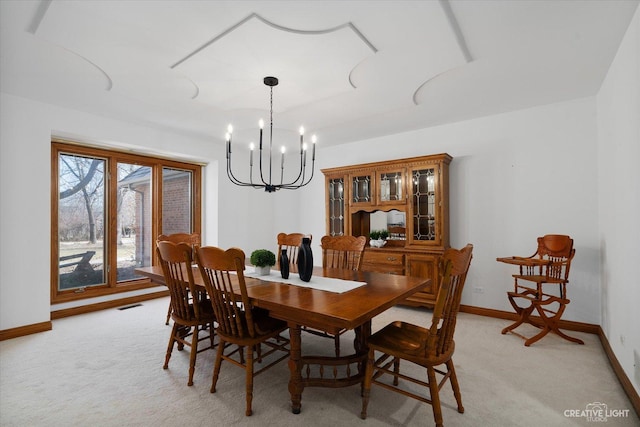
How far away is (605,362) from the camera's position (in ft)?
8.55

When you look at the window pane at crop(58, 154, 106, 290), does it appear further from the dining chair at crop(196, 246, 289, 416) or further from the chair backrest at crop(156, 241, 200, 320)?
the dining chair at crop(196, 246, 289, 416)

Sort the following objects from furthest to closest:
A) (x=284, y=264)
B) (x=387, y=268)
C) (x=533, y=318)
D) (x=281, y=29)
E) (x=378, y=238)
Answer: (x=378, y=238), (x=387, y=268), (x=533, y=318), (x=284, y=264), (x=281, y=29)

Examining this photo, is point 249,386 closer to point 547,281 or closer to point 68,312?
point 547,281

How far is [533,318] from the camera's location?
356 centimetres

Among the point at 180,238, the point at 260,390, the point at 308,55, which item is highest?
the point at 308,55

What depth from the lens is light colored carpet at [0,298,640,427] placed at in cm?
189

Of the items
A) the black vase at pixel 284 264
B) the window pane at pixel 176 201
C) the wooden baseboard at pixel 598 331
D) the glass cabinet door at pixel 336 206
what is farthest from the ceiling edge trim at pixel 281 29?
the window pane at pixel 176 201

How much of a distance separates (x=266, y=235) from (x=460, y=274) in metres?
4.62

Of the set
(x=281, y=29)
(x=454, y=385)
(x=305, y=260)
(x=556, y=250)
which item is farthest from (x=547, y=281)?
(x=281, y=29)

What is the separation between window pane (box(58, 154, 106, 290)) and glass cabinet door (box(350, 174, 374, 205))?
351 cm

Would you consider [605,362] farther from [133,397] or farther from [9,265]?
[9,265]

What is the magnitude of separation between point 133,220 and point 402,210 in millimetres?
3901

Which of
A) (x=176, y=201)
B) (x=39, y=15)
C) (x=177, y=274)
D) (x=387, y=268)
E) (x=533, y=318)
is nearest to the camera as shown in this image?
(x=39, y=15)

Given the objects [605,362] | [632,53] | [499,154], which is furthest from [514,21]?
[605,362]
